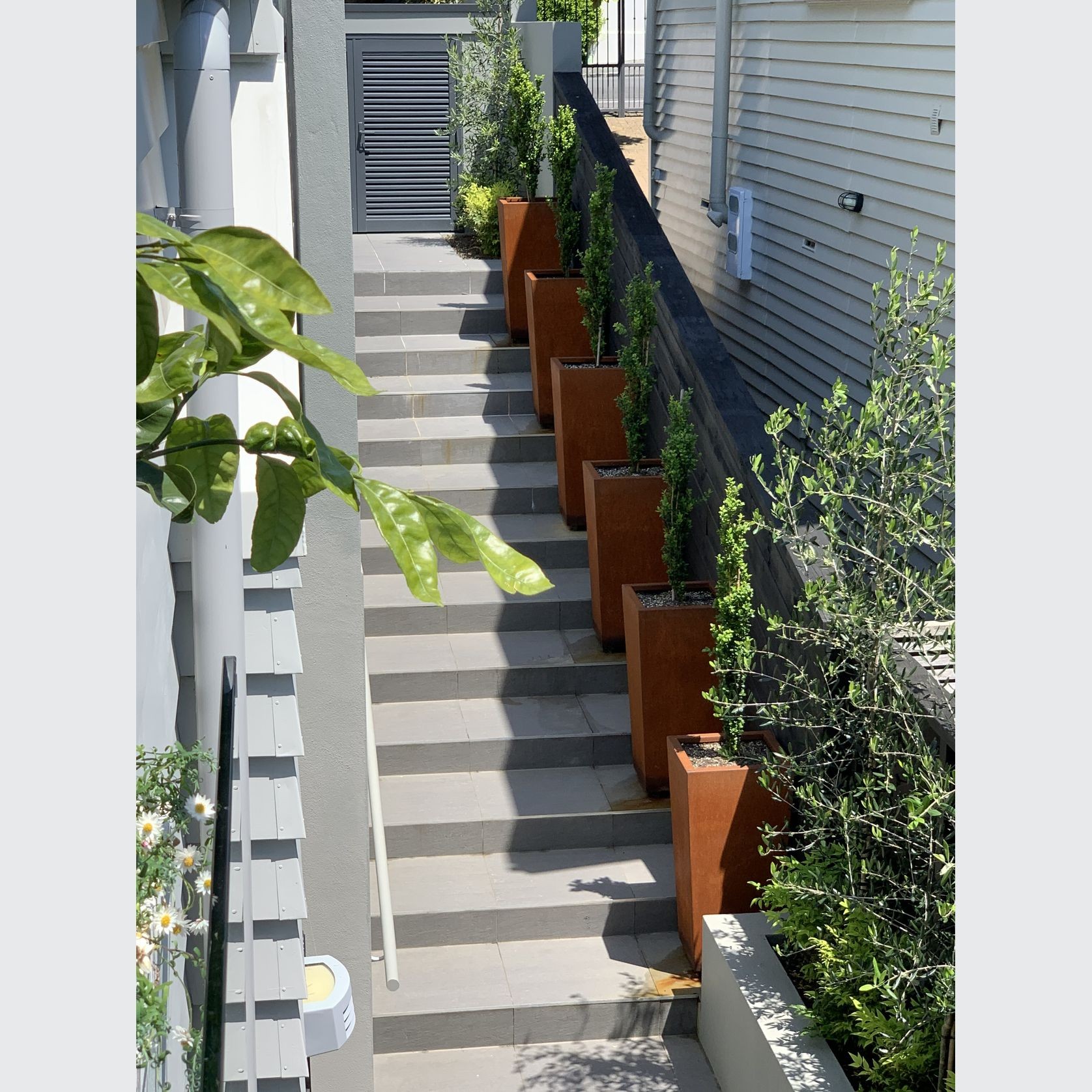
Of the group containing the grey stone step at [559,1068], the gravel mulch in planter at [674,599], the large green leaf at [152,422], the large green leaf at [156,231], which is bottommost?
the grey stone step at [559,1068]

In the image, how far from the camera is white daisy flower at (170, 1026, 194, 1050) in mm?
1579

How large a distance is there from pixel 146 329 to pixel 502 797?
516 cm

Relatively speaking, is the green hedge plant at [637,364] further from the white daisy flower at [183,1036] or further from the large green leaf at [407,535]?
the large green leaf at [407,535]

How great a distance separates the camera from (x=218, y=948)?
49.8 inches

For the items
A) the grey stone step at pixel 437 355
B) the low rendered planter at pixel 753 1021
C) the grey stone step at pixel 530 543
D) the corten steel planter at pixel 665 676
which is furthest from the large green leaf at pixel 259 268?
the grey stone step at pixel 437 355

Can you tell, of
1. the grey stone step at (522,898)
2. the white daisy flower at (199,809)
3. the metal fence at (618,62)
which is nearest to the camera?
the white daisy flower at (199,809)

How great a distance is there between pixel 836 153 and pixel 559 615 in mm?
3145

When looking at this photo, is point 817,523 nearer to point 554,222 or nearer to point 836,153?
point 836,153

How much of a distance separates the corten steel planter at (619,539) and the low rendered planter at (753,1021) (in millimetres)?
1981

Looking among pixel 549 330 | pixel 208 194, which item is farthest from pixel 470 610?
pixel 208 194

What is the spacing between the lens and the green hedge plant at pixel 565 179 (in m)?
8.20

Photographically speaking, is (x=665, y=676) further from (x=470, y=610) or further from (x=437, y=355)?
(x=437, y=355)

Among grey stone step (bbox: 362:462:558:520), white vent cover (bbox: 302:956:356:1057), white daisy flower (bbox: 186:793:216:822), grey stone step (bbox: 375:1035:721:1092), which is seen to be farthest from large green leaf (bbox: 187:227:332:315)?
grey stone step (bbox: 362:462:558:520)

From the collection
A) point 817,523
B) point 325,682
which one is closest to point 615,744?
point 817,523
